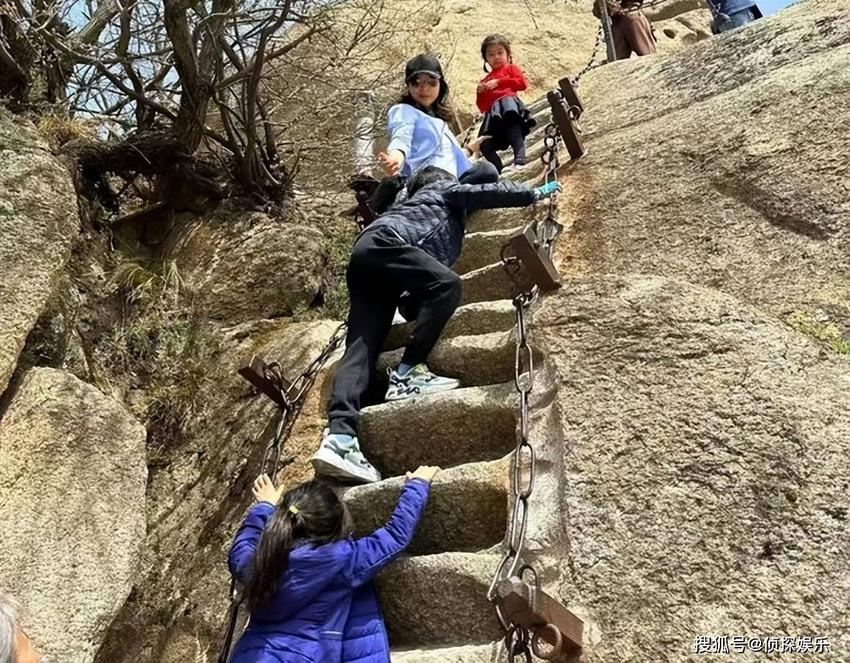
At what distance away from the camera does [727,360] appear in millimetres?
3018

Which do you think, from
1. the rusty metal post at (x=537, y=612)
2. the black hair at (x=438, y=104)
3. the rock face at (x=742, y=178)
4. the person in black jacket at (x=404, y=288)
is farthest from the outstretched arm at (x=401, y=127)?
the rusty metal post at (x=537, y=612)

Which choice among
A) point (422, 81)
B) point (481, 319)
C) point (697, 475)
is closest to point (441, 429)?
point (481, 319)

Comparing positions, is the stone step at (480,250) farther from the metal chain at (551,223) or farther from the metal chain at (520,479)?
the metal chain at (520,479)

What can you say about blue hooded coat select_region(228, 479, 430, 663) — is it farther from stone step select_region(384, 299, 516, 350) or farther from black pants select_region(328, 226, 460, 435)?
stone step select_region(384, 299, 516, 350)

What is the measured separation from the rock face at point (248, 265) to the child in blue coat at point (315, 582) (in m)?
2.57

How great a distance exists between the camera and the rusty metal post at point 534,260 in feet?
12.0

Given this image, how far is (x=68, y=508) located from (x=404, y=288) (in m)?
1.75

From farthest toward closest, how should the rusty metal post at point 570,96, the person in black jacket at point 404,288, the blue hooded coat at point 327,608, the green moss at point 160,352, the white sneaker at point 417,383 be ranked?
the rusty metal post at point 570,96 → the green moss at point 160,352 → the white sneaker at point 417,383 → the person in black jacket at point 404,288 → the blue hooded coat at point 327,608

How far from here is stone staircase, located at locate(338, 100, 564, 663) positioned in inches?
113

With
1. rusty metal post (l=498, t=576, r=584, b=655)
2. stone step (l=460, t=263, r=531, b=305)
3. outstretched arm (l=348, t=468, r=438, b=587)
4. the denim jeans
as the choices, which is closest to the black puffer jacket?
stone step (l=460, t=263, r=531, b=305)

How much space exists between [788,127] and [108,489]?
3.69 metres

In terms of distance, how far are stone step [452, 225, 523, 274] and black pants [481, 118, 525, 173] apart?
5.56 ft

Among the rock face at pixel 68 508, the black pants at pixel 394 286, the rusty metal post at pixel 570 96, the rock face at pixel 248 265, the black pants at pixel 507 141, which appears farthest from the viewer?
the black pants at pixel 507 141

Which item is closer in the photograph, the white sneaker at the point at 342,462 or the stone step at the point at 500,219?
the white sneaker at the point at 342,462
